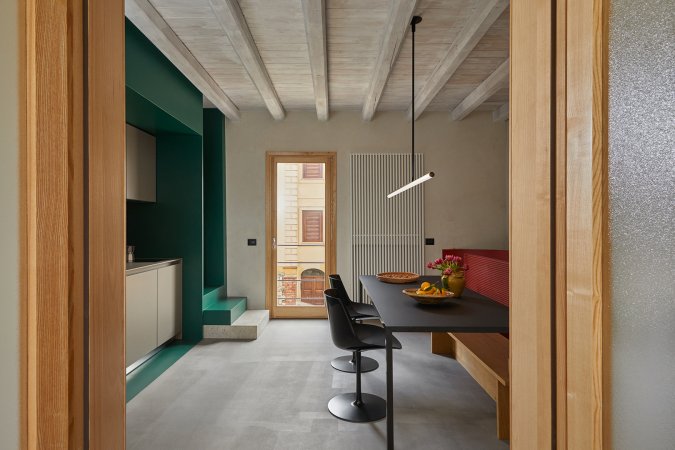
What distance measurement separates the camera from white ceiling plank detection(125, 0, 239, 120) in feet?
8.91

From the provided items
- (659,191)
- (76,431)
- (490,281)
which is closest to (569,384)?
(659,191)

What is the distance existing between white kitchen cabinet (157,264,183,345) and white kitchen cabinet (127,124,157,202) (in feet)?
2.74

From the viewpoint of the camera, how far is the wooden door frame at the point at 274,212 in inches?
215

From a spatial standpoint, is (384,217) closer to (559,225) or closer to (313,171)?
(313,171)

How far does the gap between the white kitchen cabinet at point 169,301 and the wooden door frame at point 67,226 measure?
10.3ft

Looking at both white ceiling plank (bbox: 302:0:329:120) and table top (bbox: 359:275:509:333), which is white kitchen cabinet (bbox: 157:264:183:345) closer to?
table top (bbox: 359:275:509:333)

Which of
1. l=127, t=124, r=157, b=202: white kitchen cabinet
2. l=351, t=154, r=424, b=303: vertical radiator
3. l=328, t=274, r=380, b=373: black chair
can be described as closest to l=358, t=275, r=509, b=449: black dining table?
l=328, t=274, r=380, b=373: black chair

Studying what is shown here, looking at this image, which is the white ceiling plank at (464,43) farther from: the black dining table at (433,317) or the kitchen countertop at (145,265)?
A: the kitchen countertop at (145,265)

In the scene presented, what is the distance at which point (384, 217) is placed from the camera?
550 centimetres

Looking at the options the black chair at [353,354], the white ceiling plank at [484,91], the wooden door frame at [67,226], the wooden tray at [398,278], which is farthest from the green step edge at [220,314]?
the white ceiling plank at [484,91]

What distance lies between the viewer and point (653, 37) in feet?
2.13

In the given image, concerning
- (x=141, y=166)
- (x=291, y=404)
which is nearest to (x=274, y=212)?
(x=141, y=166)

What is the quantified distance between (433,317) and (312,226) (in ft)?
11.2

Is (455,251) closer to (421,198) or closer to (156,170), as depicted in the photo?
(421,198)
